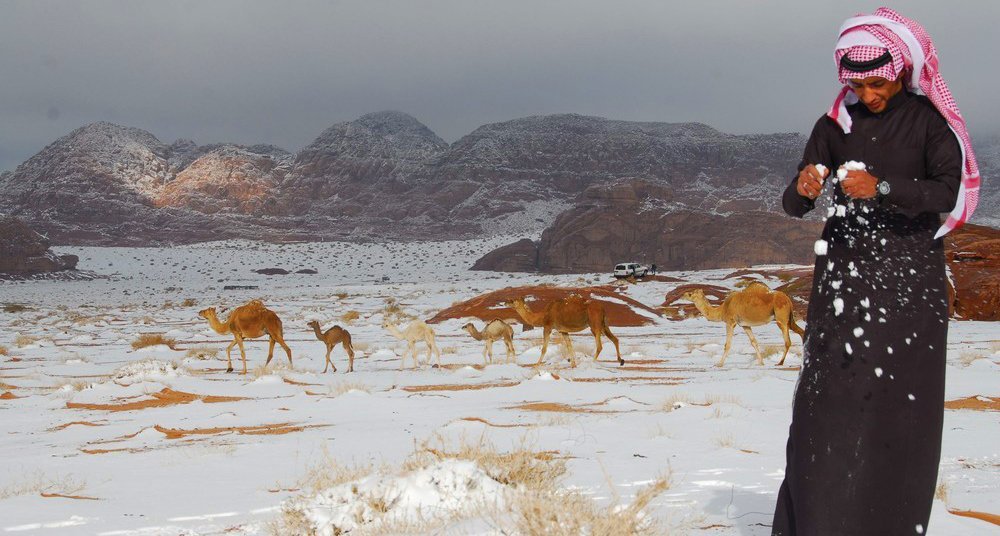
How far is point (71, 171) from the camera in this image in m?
145

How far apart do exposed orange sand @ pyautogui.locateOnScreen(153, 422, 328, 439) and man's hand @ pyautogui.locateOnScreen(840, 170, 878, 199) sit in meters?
5.18

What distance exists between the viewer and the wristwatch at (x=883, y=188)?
291 cm

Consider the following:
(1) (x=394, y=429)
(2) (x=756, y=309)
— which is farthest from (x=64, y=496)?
(2) (x=756, y=309)

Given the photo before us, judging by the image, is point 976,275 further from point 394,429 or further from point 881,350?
point 881,350

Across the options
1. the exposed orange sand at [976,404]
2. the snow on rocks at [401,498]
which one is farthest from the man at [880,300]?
the exposed orange sand at [976,404]

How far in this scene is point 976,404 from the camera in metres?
7.61

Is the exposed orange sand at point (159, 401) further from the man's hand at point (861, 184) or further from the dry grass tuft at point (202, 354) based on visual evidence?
the man's hand at point (861, 184)

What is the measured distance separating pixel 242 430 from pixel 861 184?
5.83 m

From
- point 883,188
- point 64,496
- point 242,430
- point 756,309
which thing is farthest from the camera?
point 756,309

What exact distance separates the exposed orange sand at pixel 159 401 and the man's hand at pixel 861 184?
26.8 ft

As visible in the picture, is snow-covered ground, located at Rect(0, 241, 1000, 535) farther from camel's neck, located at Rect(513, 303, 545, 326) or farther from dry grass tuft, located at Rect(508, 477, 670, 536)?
camel's neck, located at Rect(513, 303, 545, 326)

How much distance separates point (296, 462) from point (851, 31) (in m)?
4.00

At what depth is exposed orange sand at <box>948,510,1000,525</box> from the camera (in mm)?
3549

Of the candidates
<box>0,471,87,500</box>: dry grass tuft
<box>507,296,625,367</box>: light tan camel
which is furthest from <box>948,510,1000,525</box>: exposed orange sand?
<box>507,296,625,367</box>: light tan camel
